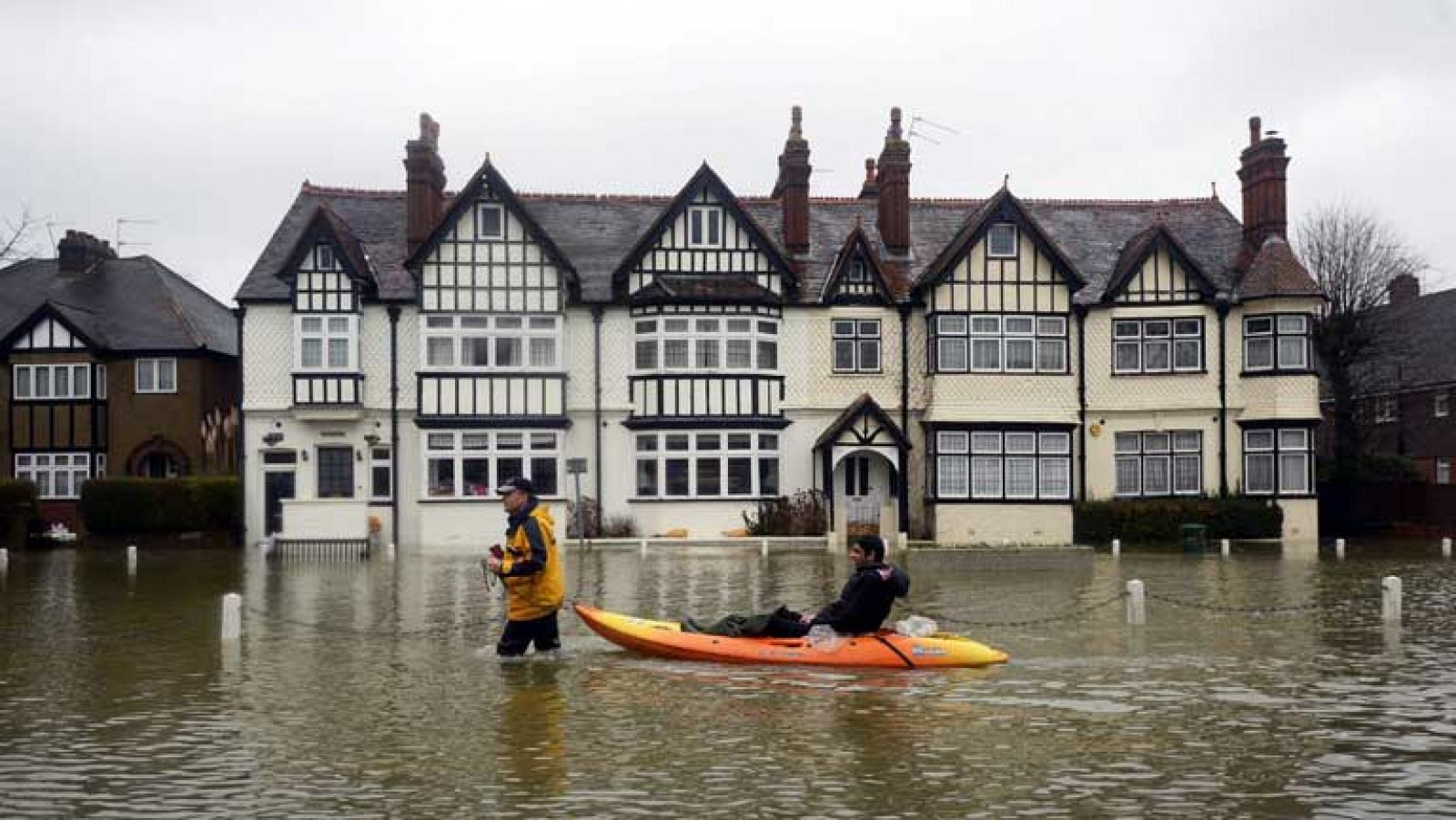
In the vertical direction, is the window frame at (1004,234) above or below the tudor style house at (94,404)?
above

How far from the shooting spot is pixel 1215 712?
11539 mm

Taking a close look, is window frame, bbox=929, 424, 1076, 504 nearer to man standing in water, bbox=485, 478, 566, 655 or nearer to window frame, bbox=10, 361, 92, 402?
man standing in water, bbox=485, 478, 566, 655

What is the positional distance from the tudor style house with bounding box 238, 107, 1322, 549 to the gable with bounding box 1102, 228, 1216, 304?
8 centimetres

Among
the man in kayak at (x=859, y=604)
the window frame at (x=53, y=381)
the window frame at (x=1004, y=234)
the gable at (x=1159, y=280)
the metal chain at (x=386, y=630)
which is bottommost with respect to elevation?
the metal chain at (x=386, y=630)

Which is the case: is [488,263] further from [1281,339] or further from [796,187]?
[1281,339]

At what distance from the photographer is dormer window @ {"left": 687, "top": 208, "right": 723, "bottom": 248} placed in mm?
35844

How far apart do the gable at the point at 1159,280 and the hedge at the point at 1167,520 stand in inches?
211

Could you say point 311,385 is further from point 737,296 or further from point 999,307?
point 999,307

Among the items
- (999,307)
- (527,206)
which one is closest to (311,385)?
(527,206)

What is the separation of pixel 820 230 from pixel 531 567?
25.9 meters

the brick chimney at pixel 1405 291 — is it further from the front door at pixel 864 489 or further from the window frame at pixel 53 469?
the window frame at pixel 53 469

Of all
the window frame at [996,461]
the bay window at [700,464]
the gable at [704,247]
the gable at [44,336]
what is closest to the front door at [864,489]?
the window frame at [996,461]

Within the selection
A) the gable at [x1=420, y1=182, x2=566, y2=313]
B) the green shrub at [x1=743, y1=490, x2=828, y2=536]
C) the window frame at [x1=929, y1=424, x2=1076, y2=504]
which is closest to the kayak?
the green shrub at [x1=743, y1=490, x2=828, y2=536]

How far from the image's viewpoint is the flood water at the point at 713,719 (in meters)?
8.82
